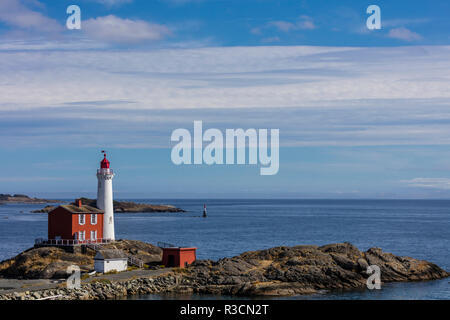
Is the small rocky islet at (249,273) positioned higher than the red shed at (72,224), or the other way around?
the red shed at (72,224)

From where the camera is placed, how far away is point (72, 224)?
55.5m

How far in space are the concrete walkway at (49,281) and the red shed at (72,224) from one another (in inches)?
348

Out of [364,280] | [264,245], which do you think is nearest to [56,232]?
[364,280]

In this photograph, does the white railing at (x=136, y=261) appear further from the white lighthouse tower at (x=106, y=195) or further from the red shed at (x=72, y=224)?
the white lighthouse tower at (x=106, y=195)

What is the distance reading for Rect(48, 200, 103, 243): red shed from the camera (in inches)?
2185

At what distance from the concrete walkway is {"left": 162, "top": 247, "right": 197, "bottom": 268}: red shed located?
159 cm

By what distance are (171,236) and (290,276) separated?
196 ft

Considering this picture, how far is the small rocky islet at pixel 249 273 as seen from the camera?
4353cm

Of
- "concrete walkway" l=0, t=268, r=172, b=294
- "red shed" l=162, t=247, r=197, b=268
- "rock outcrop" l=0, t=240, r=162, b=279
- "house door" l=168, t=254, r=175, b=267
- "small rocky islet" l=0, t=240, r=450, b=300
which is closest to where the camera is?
"concrete walkway" l=0, t=268, r=172, b=294

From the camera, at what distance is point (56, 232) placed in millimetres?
56000

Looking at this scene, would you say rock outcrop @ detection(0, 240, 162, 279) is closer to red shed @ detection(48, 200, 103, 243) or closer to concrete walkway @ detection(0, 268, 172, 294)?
concrete walkway @ detection(0, 268, 172, 294)

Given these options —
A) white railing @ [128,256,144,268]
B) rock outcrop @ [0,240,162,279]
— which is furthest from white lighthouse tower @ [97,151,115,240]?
white railing @ [128,256,144,268]

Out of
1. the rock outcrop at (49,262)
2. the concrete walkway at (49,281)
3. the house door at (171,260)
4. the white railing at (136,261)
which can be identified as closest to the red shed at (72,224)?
the rock outcrop at (49,262)

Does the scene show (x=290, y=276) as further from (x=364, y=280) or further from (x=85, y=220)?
(x=85, y=220)
